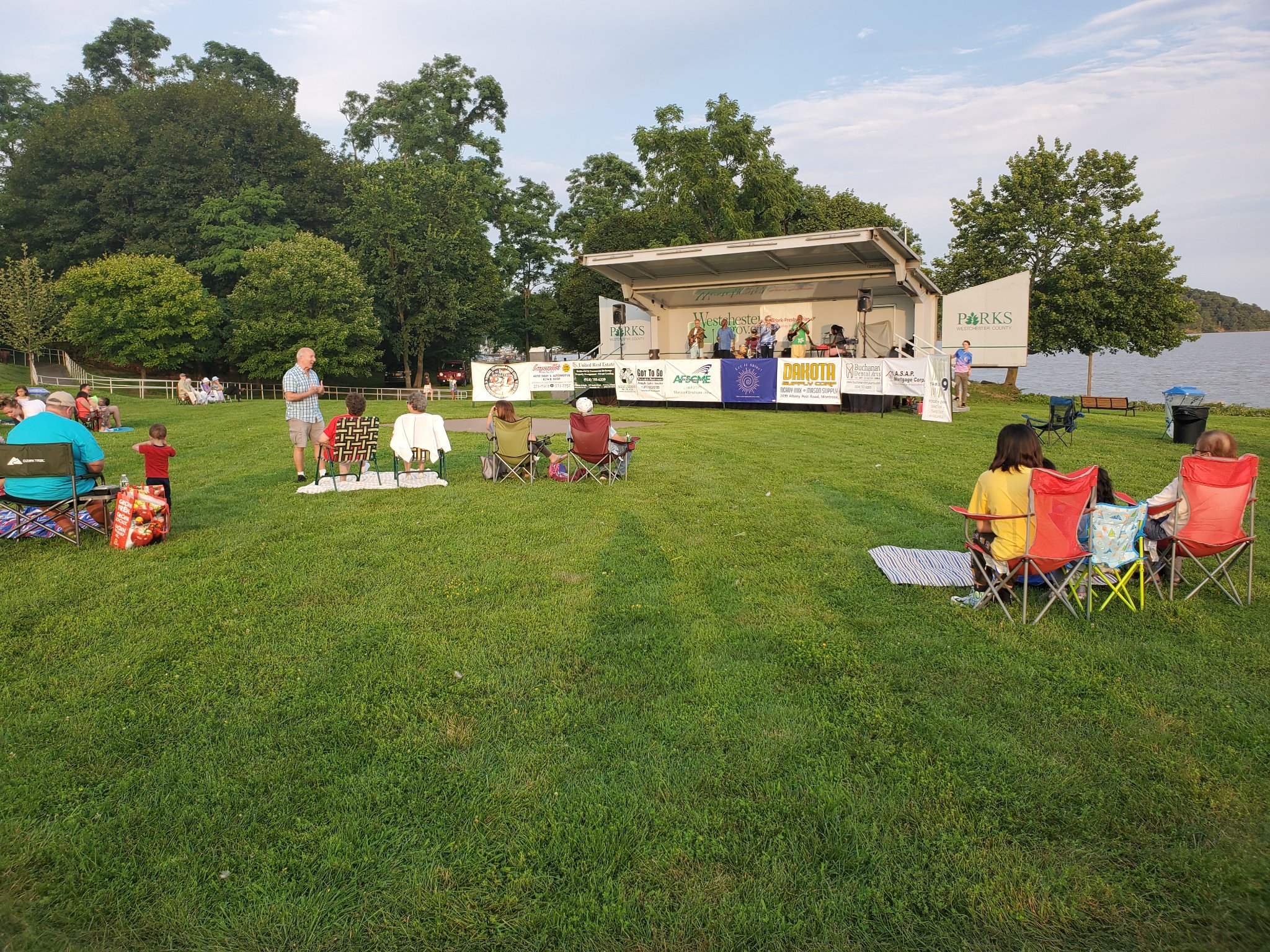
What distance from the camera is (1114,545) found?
16.0 feet

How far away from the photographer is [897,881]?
249 centimetres

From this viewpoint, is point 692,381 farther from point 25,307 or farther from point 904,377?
point 25,307

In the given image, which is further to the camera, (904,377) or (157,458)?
(904,377)

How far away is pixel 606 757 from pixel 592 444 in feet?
20.5

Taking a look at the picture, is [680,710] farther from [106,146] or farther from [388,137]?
[388,137]

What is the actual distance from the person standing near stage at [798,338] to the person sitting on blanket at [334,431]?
46.9 feet

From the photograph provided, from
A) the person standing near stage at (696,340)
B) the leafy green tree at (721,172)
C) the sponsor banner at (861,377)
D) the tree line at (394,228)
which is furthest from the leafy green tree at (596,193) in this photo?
the sponsor banner at (861,377)

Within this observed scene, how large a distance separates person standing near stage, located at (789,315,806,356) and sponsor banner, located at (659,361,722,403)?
2.70 meters

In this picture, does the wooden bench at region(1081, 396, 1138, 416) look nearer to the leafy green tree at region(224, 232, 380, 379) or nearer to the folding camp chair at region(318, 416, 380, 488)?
the folding camp chair at region(318, 416, 380, 488)

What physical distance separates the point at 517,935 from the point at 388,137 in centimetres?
6038

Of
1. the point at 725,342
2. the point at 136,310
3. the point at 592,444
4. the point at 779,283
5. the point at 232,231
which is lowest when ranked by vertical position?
the point at 592,444

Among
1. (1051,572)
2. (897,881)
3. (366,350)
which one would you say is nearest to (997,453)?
(1051,572)

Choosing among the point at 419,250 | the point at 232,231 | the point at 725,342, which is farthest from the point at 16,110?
the point at 725,342

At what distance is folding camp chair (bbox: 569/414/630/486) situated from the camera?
922 centimetres
